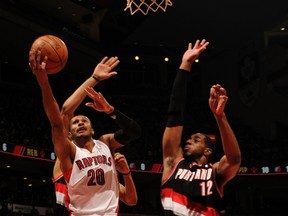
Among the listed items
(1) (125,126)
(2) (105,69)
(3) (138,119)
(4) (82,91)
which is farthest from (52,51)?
(3) (138,119)

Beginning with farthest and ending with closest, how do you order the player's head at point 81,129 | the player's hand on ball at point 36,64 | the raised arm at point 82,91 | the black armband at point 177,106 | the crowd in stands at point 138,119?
1. the crowd in stands at point 138,119
2. the raised arm at point 82,91
3. the player's head at point 81,129
4. the black armband at point 177,106
5. the player's hand on ball at point 36,64

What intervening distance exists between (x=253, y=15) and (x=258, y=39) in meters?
2.31

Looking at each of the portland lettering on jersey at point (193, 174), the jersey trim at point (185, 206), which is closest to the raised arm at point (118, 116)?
the portland lettering on jersey at point (193, 174)

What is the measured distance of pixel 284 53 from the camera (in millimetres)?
21453

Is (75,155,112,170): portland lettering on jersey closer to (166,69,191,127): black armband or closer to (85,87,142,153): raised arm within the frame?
(85,87,142,153): raised arm

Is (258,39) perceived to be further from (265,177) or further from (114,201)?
(114,201)

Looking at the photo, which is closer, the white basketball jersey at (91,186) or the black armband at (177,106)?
the black armband at (177,106)

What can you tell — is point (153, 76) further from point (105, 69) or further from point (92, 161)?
point (92, 161)

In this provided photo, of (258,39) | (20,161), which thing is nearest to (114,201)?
(20,161)

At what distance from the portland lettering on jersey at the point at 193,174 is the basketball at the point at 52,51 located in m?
1.59

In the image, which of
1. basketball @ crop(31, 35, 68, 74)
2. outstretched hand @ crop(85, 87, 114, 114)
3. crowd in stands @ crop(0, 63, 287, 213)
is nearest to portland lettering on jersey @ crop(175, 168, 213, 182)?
outstretched hand @ crop(85, 87, 114, 114)

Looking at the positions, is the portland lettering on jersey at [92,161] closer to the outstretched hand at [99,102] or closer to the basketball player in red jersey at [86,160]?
the basketball player in red jersey at [86,160]

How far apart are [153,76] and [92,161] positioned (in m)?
21.7

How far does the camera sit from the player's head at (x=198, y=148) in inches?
169
